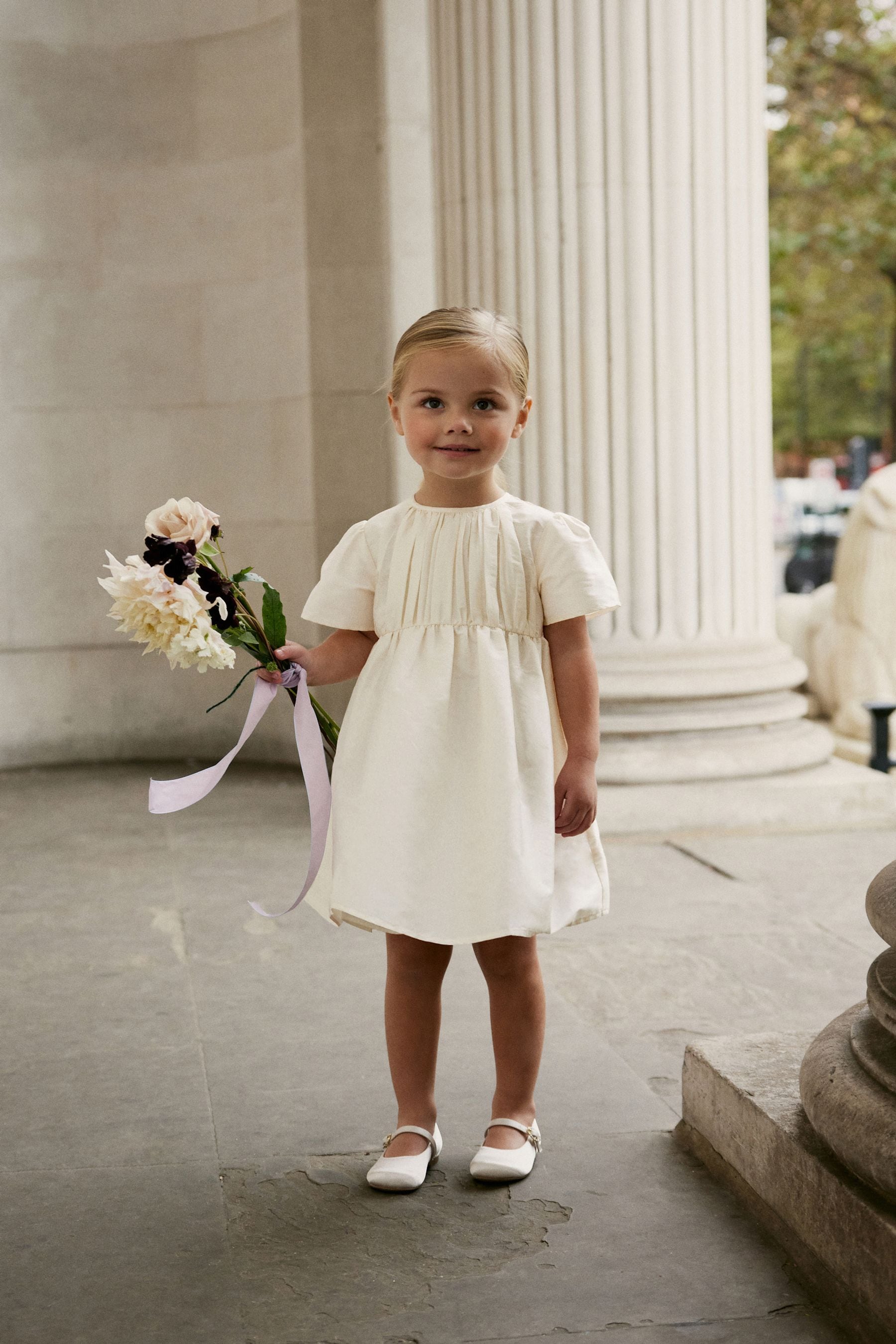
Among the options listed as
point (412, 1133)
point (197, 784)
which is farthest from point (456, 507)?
point (412, 1133)

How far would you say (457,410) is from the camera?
9.27ft

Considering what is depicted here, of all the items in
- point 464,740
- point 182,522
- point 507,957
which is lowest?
point 507,957

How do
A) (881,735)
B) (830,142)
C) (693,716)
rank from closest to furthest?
(693,716) < (881,735) < (830,142)

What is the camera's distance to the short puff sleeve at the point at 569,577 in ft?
9.44

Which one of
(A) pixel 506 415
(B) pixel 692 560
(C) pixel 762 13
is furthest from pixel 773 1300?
(C) pixel 762 13

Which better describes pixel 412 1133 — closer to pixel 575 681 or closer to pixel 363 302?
pixel 575 681

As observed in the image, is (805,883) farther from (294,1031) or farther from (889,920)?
(889,920)

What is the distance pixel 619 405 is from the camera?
6.38 m

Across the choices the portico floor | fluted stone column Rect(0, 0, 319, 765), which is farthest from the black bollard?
fluted stone column Rect(0, 0, 319, 765)

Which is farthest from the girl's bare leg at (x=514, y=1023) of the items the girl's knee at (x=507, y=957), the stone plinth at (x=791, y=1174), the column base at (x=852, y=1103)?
the column base at (x=852, y=1103)

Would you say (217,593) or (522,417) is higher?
(522,417)

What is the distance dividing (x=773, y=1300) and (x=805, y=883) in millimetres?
2958

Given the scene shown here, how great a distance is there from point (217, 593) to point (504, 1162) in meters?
1.20

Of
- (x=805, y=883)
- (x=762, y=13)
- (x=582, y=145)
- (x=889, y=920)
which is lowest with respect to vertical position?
(x=805, y=883)
